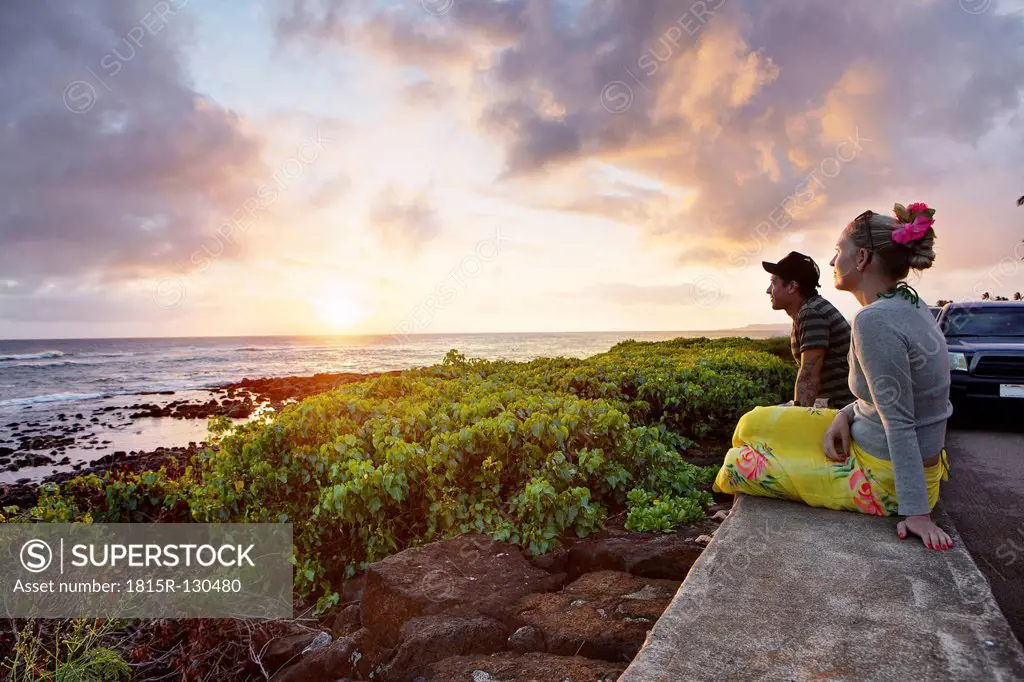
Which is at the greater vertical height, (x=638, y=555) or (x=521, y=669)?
(x=638, y=555)

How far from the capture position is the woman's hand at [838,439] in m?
3.50

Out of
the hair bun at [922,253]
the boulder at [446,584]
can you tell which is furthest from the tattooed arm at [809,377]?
the boulder at [446,584]

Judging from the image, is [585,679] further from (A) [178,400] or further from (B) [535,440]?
(A) [178,400]

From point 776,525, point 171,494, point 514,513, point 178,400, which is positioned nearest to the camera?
point 776,525

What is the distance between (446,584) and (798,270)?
3.96 m

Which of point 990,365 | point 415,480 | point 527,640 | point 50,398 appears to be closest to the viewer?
point 527,640

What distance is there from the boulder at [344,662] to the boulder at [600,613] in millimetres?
830

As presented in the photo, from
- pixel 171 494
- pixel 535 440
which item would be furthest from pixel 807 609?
pixel 171 494

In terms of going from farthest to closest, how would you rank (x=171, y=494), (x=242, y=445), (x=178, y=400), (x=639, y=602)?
(x=178, y=400), (x=171, y=494), (x=242, y=445), (x=639, y=602)

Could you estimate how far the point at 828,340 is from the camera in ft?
16.8

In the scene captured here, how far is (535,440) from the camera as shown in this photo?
4.65 metres

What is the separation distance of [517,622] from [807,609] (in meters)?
1.36

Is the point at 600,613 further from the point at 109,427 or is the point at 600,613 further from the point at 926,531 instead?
the point at 109,427

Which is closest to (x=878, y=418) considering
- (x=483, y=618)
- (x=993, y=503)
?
(x=483, y=618)
